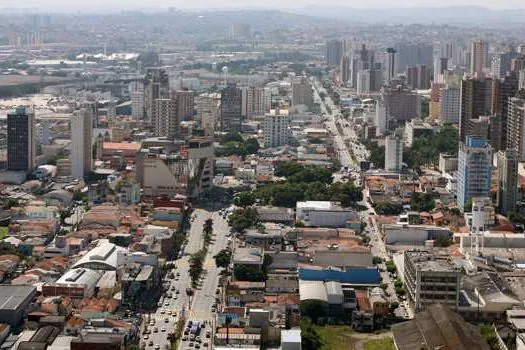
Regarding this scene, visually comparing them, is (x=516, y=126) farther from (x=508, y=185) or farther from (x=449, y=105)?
(x=449, y=105)

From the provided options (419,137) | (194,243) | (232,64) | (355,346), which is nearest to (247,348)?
(355,346)

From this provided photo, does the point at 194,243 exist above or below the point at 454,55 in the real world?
below

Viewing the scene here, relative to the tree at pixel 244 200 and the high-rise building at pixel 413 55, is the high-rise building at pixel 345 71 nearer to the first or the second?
the high-rise building at pixel 413 55

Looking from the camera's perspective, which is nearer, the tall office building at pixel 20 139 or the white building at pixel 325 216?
the white building at pixel 325 216

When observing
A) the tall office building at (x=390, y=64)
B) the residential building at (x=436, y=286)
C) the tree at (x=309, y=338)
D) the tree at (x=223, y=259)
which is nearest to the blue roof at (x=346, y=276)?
the tree at (x=223, y=259)

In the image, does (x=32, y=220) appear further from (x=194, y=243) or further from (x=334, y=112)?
(x=334, y=112)
